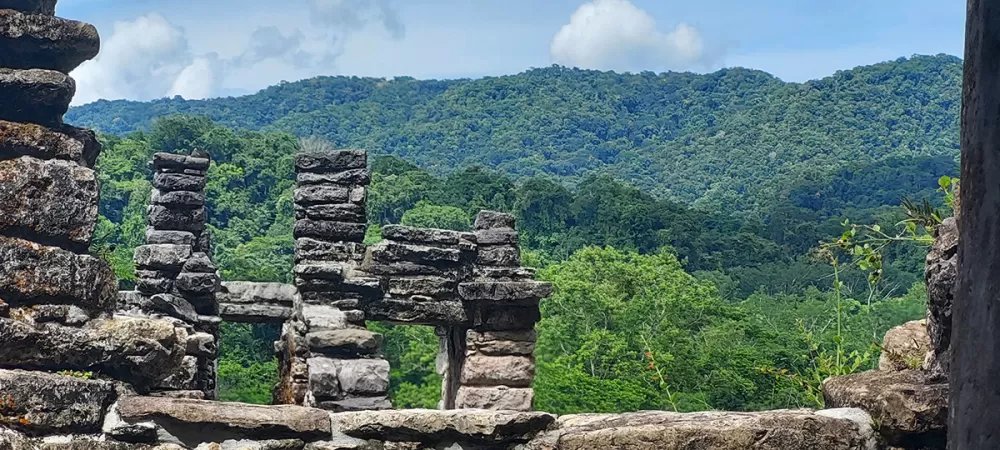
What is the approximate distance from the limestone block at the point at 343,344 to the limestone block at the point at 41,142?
19.1 ft

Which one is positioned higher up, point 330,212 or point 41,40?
point 41,40

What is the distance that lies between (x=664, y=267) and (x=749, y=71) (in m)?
83.3

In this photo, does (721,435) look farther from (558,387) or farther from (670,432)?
(558,387)

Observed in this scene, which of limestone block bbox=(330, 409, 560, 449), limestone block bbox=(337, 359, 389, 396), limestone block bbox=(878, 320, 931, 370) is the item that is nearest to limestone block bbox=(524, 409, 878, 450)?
limestone block bbox=(330, 409, 560, 449)

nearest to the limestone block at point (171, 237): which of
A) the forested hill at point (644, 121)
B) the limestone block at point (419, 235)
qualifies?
the limestone block at point (419, 235)

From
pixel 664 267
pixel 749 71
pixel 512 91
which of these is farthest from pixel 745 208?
pixel 749 71

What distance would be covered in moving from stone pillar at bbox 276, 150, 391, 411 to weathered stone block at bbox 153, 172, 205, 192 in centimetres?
217

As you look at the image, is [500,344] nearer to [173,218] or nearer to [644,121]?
[173,218]

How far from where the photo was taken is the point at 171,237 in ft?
43.6

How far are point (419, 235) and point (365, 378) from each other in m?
2.60

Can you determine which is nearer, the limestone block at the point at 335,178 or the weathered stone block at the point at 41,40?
the weathered stone block at the point at 41,40

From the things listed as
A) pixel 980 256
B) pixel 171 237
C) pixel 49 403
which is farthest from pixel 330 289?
pixel 980 256

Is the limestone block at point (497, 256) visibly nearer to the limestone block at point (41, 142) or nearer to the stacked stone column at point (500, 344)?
the stacked stone column at point (500, 344)

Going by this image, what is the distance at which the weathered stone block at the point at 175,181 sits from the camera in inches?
523
